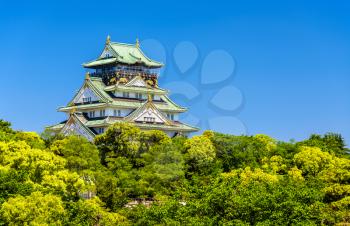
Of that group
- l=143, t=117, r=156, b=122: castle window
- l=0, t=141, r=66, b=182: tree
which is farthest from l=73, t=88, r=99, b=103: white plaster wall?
l=0, t=141, r=66, b=182: tree

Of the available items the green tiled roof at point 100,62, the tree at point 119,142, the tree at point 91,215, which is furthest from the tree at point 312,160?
the green tiled roof at point 100,62

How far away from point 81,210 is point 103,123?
89.2ft

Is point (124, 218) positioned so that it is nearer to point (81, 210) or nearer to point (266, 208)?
point (81, 210)

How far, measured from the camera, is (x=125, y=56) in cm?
7469

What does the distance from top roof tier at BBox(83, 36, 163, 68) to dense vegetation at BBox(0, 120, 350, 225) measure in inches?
516

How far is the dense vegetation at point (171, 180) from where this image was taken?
3812 centimetres

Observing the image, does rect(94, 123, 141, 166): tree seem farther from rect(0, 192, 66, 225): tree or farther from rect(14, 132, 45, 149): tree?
rect(0, 192, 66, 225): tree

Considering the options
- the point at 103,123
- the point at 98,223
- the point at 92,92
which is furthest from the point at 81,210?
the point at 92,92

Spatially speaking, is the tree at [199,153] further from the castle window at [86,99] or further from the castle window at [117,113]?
the castle window at [86,99]

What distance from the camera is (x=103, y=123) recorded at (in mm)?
66312

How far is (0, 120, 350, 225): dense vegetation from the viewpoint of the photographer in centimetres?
3812

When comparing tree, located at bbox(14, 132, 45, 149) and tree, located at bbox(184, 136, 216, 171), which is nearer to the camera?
tree, located at bbox(14, 132, 45, 149)

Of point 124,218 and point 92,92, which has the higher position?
point 92,92

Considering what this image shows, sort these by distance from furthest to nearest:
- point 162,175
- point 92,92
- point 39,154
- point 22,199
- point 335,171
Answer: point 92,92 < point 162,175 < point 335,171 < point 39,154 < point 22,199
